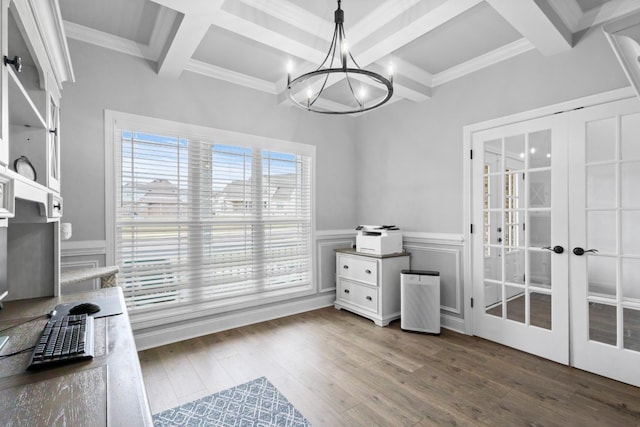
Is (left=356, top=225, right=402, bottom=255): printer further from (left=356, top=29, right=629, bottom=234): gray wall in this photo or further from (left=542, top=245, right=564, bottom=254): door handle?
(left=542, top=245, right=564, bottom=254): door handle

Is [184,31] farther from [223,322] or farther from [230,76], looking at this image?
[223,322]

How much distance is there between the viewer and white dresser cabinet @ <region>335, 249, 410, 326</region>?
3408 millimetres

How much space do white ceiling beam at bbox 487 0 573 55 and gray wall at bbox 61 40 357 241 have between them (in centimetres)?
233

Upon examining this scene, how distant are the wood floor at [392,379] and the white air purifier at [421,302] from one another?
12 centimetres

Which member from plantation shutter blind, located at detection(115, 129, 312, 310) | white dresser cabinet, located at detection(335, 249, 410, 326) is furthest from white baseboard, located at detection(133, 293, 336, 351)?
white dresser cabinet, located at detection(335, 249, 410, 326)

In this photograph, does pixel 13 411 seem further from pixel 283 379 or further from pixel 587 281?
pixel 587 281

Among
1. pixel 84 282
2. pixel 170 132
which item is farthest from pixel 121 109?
pixel 84 282

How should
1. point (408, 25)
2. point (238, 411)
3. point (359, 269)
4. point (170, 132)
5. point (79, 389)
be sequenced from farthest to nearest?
point (359, 269) < point (170, 132) < point (408, 25) < point (238, 411) < point (79, 389)

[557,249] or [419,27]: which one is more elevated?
[419,27]

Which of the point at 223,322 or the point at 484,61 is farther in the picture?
the point at 223,322

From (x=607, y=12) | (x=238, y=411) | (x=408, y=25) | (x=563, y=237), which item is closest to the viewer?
(x=238, y=411)

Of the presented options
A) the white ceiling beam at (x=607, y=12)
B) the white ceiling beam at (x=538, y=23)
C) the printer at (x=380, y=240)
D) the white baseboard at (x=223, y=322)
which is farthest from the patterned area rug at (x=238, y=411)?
the white ceiling beam at (x=607, y=12)

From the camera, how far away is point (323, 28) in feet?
7.84

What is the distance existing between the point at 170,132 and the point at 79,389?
2.55 m
